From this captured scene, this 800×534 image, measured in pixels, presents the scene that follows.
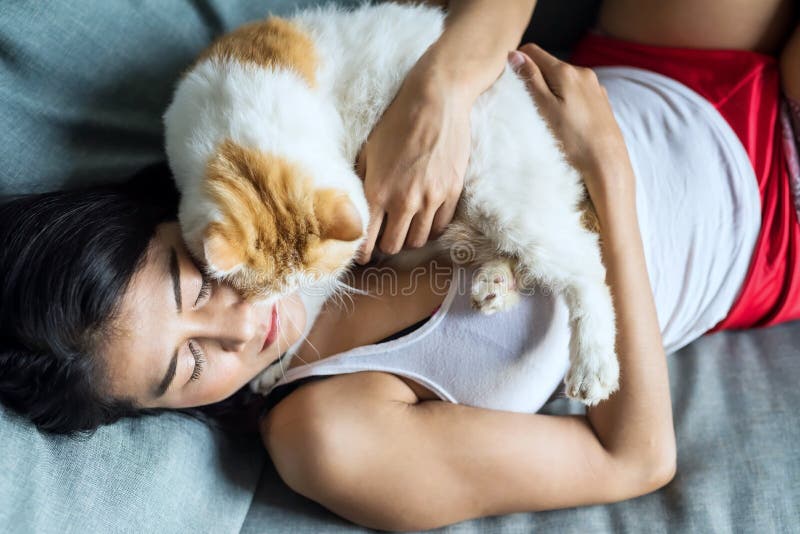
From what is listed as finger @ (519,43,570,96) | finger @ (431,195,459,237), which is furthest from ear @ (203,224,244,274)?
finger @ (519,43,570,96)

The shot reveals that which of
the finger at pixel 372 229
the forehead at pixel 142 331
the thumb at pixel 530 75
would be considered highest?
the thumb at pixel 530 75

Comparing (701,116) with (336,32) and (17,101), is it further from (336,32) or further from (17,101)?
(17,101)

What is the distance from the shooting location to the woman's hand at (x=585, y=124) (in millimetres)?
1051

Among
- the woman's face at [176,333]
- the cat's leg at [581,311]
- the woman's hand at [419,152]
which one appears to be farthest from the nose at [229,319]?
the cat's leg at [581,311]

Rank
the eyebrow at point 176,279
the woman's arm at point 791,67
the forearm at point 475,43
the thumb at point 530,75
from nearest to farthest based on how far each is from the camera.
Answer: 1. the eyebrow at point 176,279
2. the forearm at point 475,43
3. the thumb at point 530,75
4. the woman's arm at point 791,67

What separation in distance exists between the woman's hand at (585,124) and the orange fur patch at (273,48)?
396 millimetres

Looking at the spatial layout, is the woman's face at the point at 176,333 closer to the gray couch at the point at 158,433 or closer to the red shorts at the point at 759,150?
the gray couch at the point at 158,433

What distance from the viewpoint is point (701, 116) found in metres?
1.23

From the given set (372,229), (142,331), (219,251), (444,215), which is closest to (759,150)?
(444,215)

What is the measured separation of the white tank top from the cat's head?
242 mm

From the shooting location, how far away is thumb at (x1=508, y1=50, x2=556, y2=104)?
1.09 m

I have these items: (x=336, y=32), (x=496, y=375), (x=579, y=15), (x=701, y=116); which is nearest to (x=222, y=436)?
(x=496, y=375)

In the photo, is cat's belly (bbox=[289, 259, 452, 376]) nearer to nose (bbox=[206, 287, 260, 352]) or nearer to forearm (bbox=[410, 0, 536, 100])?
→ nose (bbox=[206, 287, 260, 352])

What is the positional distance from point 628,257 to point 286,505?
0.77 metres
